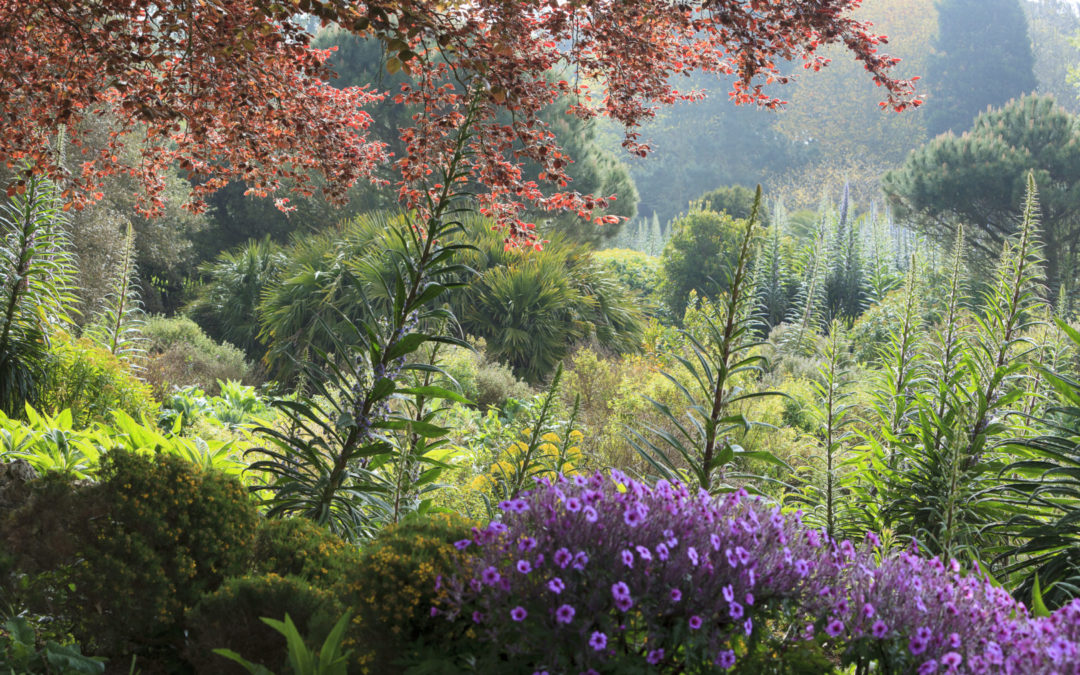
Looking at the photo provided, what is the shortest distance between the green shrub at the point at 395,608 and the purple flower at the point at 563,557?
38cm

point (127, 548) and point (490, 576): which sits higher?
point (490, 576)

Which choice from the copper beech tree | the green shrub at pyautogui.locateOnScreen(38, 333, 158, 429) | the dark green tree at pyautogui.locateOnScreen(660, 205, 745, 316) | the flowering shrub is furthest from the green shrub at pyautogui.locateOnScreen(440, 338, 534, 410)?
the dark green tree at pyautogui.locateOnScreen(660, 205, 745, 316)

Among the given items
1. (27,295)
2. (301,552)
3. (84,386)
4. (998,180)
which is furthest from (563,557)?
(998,180)

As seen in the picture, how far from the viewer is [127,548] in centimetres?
233

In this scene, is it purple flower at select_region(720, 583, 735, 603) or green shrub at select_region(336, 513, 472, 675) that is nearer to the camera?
purple flower at select_region(720, 583, 735, 603)

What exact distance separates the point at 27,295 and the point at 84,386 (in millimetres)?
763

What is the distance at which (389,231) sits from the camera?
34.2ft

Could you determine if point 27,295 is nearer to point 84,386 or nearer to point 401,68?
point 84,386

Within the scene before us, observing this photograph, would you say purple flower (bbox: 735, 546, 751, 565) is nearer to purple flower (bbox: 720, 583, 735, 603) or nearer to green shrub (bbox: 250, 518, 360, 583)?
purple flower (bbox: 720, 583, 735, 603)

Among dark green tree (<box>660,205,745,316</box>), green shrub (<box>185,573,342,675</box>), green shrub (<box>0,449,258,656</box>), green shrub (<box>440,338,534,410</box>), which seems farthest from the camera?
dark green tree (<box>660,205,745,316</box>)

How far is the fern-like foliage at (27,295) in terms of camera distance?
5125 mm

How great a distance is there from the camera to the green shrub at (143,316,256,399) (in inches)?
363

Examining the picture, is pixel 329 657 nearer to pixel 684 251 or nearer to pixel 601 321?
pixel 601 321

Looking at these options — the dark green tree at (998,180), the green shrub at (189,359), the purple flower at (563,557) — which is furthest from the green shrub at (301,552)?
the dark green tree at (998,180)
